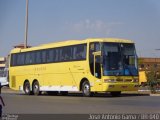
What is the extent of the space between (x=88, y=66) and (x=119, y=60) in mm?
1877

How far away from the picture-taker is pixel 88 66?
28281 mm

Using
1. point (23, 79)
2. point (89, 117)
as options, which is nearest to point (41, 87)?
point (23, 79)

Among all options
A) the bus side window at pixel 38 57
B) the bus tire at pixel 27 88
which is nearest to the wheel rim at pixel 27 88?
the bus tire at pixel 27 88

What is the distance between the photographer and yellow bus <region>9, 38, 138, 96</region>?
1091 inches

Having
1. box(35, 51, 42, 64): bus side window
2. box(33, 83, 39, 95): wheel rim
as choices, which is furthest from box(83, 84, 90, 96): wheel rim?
box(33, 83, 39, 95): wheel rim

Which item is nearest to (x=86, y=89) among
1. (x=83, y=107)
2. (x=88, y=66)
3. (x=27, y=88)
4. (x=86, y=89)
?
(x=86, y=89)

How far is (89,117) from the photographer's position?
14891 millimetres

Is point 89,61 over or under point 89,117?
over

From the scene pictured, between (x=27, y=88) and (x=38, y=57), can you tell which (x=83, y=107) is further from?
(x=27, y=88)

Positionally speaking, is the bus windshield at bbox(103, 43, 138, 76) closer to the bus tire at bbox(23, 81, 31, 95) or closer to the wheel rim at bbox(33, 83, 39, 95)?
the wheel rim at bbox(33, 83, 39, 95)

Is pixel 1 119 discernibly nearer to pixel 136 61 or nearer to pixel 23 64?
pixel 136 61

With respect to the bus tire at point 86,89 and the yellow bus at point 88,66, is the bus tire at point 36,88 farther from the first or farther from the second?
the bus tire at point 86,89

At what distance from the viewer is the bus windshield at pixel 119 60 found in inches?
1089

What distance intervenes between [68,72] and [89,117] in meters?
15.7
